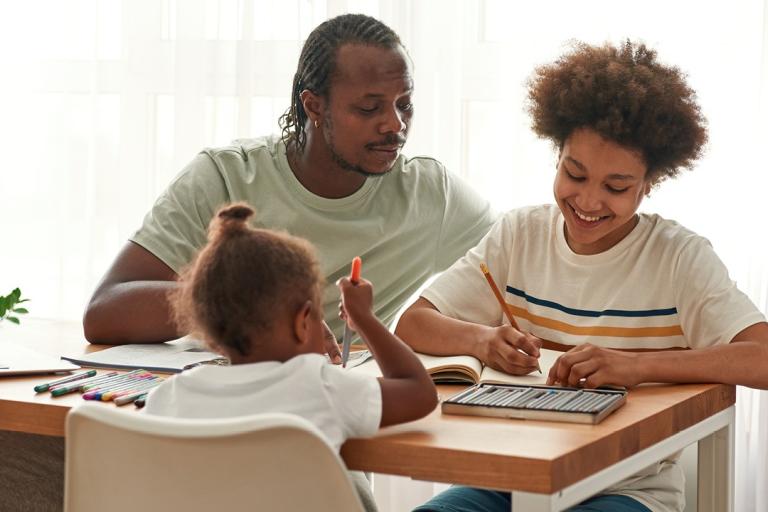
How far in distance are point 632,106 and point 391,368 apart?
62cm

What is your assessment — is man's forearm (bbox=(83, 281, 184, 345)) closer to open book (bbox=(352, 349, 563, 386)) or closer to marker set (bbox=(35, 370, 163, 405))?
marker set (bbox=(35, 370, 163, 405))

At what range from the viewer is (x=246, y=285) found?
126 centimetres

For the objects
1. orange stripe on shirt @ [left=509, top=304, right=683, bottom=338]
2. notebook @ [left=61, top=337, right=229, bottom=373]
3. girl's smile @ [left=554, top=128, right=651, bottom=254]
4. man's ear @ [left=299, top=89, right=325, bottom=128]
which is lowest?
notebook @ [left=61, top=337, right=229, bottom=373]

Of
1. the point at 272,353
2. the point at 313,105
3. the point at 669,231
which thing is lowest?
the point at 272,353

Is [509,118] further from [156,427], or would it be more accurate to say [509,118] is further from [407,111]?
[156,427]

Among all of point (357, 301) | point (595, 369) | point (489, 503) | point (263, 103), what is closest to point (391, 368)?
point (357, 301)

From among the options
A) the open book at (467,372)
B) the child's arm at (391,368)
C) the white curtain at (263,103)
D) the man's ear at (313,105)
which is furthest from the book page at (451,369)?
the white curtain at (263,103)

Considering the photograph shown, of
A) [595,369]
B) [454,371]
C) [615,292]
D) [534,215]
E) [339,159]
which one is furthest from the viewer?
[339,159]

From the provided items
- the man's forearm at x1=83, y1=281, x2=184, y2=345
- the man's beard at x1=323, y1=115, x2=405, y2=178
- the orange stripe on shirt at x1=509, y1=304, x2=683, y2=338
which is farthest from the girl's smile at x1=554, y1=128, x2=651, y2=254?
the man's forearm at x1=83, y1=281, x2=184, y2=345

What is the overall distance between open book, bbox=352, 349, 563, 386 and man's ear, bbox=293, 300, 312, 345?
29cm

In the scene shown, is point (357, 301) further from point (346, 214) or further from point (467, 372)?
point (346, 214)

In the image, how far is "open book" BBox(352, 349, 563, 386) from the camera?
1.57m

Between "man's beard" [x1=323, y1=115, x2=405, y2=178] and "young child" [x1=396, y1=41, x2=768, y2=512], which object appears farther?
"man's beard" [x1=323, y1=115, x2=405, y2=178]

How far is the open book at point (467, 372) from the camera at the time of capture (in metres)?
1.57
